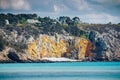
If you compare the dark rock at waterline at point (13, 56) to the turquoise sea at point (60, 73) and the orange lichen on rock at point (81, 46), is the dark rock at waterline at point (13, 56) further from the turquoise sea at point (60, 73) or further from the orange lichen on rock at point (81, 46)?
the turquoise sea at point (60, 73)

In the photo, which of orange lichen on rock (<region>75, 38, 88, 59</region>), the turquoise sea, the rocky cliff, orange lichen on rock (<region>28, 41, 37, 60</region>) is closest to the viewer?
the turquoise sea

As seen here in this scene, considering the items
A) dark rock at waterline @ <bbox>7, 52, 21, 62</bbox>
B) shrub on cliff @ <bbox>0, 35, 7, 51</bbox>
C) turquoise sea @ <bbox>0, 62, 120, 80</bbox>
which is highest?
turquoise sea @ <bbox>0, 62, 120, 80</bbox>

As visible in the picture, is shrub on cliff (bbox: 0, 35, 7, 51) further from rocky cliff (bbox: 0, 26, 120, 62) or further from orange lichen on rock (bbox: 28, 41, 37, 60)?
orange lichen on rock (bbox: 28, 41, 37, 60)

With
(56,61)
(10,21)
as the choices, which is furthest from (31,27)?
(56,61)

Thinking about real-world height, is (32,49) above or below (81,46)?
above

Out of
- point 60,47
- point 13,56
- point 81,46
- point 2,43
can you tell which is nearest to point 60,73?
point 13,56

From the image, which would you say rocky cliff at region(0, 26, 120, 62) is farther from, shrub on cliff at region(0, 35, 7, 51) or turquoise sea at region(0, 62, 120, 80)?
turquoise sea at region(0, 62, 120, 80)

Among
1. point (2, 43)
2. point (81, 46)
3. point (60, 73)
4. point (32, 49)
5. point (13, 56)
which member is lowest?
point (13, 56)

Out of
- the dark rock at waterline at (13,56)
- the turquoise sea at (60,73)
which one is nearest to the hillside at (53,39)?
the dark rock at waterline at (13,56)

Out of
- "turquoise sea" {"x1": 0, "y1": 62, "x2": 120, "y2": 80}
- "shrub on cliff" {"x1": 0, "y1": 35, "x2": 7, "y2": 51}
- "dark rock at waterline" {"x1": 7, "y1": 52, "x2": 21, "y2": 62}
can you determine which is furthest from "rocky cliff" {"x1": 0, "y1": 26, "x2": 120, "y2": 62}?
"turquoise sea" {"x1": 0, "y1": 62, "x2": 120, "y2": 80}

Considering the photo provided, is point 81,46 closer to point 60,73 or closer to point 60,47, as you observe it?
point 60,47

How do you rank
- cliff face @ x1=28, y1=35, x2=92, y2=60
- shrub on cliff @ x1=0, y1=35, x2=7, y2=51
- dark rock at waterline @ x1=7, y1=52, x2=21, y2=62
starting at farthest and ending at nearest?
cliff face @ x1=28, y1=35, x2=92, y2=60, shrub on cliff @ x1=0, y1=35, x2=7, y2=51, dark rock at waterline @ x1=7, y1=52, x2=21, y2=62

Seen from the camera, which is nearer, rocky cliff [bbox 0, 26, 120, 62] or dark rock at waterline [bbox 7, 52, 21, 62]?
dark rock at waterline [bbox 7, 52, 21, 62]

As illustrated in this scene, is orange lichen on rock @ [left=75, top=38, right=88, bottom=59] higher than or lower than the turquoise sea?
lower
